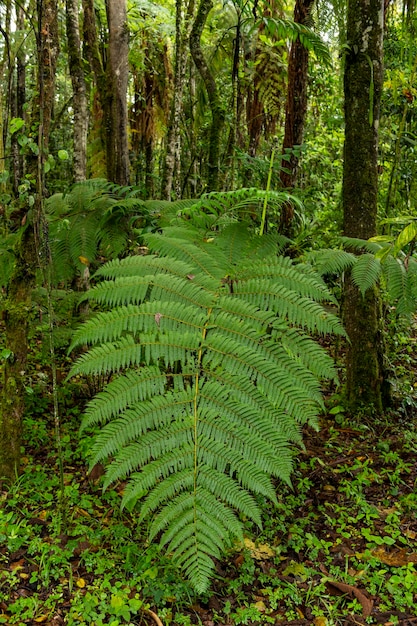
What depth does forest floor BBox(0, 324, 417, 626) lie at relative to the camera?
226cm

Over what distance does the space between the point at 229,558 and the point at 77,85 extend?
14.2 feet

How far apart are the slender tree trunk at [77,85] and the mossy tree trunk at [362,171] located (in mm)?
2444

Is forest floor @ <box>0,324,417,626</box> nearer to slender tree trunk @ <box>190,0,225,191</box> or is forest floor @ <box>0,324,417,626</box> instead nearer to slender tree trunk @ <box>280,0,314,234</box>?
slender tree trunk @ <box>280,0,314,234</box>

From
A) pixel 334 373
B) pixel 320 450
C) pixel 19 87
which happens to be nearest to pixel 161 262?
pixel 334 373

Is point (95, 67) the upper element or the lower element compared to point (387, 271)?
upper

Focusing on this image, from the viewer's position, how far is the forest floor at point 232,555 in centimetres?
226

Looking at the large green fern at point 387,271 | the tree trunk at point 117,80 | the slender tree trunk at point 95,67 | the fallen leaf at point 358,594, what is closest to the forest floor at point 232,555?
the fallen leaf at point 358,594

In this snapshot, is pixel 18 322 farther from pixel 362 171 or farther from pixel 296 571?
pixel 362 171

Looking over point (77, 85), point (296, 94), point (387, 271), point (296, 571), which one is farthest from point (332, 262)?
point (77, 85)

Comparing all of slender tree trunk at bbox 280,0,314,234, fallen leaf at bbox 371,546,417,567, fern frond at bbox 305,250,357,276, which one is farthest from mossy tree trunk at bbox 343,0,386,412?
fern frond at bbox 305,250,357,276

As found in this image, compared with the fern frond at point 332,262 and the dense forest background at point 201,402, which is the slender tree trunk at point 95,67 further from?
the fern frond at point 332,262

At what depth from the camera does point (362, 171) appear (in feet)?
12.6

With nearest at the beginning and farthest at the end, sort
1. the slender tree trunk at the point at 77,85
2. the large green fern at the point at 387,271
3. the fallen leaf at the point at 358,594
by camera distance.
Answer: the large green fern at the point at 387,271 < the fallen leaf at the point at 358,594 < the slender tree trunk at the point at 77,85

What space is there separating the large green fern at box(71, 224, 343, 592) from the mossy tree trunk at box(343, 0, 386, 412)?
1864mm
